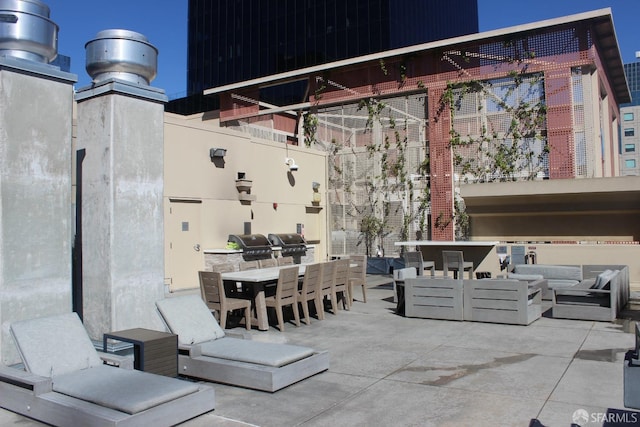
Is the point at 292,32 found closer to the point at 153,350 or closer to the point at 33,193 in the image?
the point at 33,193

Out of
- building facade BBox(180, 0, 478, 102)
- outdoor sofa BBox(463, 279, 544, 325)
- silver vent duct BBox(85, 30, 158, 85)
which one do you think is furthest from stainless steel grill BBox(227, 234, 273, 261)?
building facade BBox(180, 0, 478, 102)

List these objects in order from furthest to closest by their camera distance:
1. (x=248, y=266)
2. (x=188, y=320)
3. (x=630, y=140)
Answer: (x=630, y=140)
(x=248, y=266)
(x=188, y=320)

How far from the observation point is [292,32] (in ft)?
136

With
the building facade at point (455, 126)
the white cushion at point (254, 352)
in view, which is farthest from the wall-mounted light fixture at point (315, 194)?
the white cushion at point (254, 352)

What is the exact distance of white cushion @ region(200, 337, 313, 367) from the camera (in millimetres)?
5286

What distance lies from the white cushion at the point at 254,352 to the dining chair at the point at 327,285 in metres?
3.30

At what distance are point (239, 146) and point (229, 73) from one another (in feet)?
104

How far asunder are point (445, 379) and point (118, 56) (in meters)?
5.07

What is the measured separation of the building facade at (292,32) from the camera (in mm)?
38094

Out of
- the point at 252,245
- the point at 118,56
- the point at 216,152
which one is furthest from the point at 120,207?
the point at 252,245

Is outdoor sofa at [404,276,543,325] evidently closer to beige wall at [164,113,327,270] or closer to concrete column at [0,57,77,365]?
concrete column at [0,57,77,365]

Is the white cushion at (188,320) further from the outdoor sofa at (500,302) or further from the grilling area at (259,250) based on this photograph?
the grilling area at (259,250)

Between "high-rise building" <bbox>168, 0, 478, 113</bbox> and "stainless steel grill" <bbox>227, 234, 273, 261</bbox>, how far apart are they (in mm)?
25603

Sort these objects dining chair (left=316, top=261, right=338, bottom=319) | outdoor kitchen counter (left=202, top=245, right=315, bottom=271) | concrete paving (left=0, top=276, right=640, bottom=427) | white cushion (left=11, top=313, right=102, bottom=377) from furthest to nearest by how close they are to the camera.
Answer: outdoor kitchen counter (left=202, top=245, right=315, bottom=271), dining chair (left=316, top=261, right=338, bottom=319), white cushion (left=11, top=313, right=102, bottom=377), concrete paving (left=0, top=276, right=640, bottom=427)
